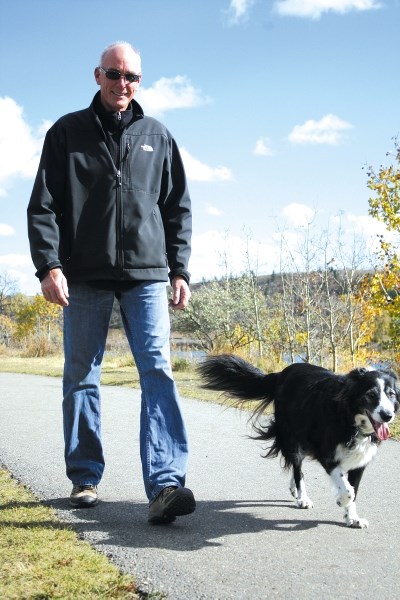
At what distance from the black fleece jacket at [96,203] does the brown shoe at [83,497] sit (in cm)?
123

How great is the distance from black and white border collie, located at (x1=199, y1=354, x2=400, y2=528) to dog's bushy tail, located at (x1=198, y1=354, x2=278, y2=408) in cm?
12

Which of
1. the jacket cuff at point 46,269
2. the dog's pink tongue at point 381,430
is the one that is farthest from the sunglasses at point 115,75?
the dog's pink tongue at point 381,430

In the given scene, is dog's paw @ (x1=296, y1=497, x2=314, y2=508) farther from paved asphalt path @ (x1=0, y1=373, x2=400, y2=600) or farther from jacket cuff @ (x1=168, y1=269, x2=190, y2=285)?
jacket cuff @ (x1=168, y1=269, x2=190, y2=285)

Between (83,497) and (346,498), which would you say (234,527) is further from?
(83,497)

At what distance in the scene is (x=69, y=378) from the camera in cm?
411

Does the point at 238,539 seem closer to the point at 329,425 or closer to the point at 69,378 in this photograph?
the point at 329,425

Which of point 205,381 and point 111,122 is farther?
point 205,381

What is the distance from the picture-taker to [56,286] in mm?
3795

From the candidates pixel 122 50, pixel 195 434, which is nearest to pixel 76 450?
pixel 122 50

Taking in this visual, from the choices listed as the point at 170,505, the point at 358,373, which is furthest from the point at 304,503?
the point at 170,505

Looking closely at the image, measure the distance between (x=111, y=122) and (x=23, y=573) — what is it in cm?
249

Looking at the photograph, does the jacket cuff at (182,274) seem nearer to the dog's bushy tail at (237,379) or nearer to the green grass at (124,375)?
the dog's bushy tail at (237,379)

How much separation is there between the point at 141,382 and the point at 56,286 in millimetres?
718

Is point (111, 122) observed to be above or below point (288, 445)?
above
